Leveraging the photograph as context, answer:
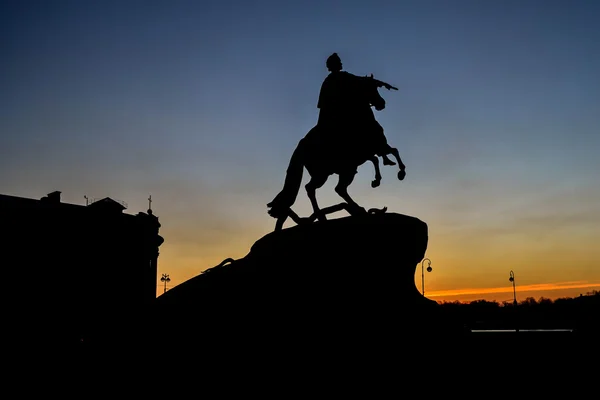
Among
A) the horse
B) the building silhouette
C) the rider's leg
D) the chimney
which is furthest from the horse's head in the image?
the chimney

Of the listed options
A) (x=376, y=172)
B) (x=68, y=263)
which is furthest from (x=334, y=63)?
(x=68, y=263)

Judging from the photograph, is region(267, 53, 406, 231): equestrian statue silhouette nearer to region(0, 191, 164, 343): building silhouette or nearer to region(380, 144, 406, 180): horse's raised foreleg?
region(380, 144, 406, 180): horse's raised foreleg

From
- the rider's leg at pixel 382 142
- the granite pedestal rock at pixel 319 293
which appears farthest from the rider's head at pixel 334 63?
the granite pedestal rock at pixel 319 293

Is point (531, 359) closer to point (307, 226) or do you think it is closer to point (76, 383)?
point (307, 226)

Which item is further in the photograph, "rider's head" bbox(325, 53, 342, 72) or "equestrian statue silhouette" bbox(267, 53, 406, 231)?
"rider's head" bbox(325, 53, 342, 72)

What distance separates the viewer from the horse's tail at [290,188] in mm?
10656

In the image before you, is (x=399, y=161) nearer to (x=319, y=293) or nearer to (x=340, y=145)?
(x=340, y=145)

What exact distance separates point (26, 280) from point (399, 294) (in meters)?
33.5

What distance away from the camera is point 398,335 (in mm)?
8852

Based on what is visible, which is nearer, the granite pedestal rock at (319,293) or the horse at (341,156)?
the granite pedestal rock at (319,293)

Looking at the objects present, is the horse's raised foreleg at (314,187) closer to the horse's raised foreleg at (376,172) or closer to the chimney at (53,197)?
the horse's raised foreleg at (376,172)

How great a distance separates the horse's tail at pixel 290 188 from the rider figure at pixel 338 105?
644mm

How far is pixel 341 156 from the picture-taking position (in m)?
10.2

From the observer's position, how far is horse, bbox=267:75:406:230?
1019 centimetres
